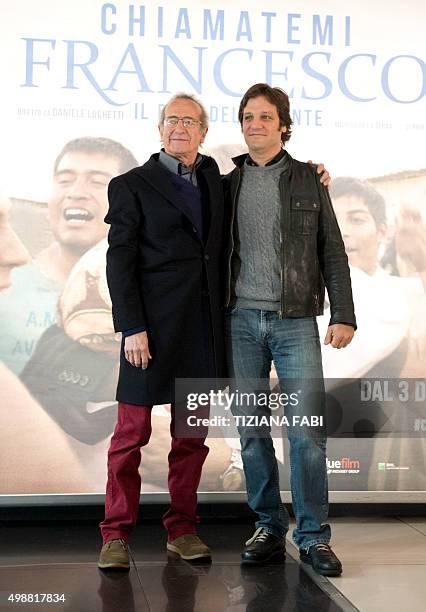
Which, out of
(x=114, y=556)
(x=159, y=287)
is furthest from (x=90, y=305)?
(x=114, y=556)

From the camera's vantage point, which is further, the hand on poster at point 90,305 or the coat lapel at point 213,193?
the hand on poster at point 90,305

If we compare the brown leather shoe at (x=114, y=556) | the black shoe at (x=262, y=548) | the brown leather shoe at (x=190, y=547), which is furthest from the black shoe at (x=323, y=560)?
the brown leather shoe at (x=114, y=556)

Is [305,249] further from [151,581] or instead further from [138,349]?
[151,581]

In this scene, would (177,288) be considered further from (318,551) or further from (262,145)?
(318,551)

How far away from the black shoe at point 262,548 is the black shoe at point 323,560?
13 cm

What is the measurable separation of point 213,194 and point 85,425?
1106 millimetres

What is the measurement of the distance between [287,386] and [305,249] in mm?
431

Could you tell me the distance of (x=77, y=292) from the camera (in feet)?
11.5

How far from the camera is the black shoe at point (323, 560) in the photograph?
2.84m

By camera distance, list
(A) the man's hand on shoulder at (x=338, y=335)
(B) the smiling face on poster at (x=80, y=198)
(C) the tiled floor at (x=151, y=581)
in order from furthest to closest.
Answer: (B) the smiling face on poster at (x=80, y=198), (A) the man's hand on shoulder at (x=338, y=335), (C) the tiled floor at (x=151, y=581)

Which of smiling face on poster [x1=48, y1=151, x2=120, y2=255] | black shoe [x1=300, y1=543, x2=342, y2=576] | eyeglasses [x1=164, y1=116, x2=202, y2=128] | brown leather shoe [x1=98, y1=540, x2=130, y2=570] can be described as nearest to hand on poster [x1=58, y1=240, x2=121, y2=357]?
smiling face on poster [x1=48, y1=151, x2=120, y2=255]

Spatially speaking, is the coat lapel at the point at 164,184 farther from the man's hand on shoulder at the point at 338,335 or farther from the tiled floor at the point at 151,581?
the tiled floor at the point at 151,581

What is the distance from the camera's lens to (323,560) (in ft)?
9.35

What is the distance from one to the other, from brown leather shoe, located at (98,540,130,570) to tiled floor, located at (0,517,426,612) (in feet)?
0.09
